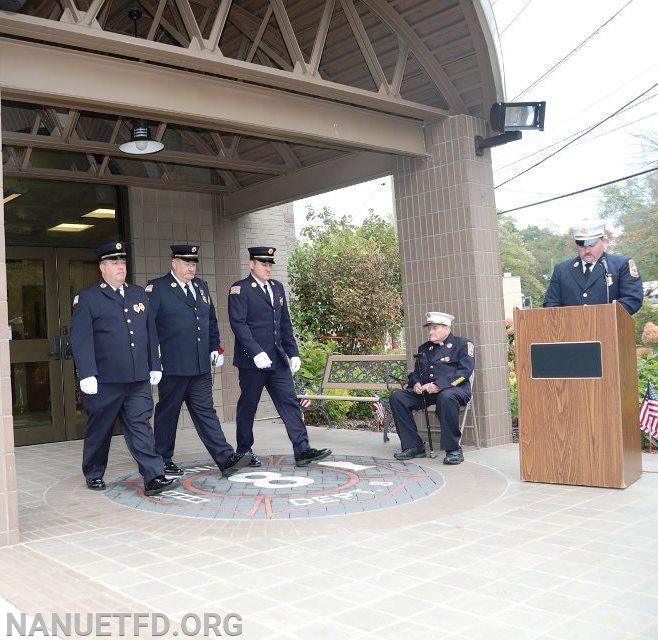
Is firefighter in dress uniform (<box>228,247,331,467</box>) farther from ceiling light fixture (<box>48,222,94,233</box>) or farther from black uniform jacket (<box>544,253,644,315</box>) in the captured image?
ceiling light fixture (<box>48,222,94,233</box>)

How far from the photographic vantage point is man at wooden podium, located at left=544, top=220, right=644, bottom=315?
201 inches

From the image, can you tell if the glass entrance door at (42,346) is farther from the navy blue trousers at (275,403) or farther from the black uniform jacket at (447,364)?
the black uniform jacket at (447,364)

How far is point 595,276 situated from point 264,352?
2.54 m

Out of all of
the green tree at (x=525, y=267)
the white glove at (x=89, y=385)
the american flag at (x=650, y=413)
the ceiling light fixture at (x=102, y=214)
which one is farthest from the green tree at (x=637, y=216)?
the white glove at (x=89, y=385)

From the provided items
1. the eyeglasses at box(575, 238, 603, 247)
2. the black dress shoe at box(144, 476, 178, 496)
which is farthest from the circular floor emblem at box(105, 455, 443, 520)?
the eyeglasses at box(575, 238, 603, 247)

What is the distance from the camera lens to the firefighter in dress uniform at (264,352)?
5898 mm

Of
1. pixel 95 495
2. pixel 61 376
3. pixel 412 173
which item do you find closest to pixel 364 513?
pixel 95 495

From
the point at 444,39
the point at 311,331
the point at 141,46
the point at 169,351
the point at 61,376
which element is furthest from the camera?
the point at 311,331

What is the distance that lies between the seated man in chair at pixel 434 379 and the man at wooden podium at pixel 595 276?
1.05 meters

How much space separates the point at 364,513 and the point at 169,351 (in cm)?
217

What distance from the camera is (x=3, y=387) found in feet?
12.9

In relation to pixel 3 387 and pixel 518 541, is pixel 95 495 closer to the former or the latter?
pixel 3 387

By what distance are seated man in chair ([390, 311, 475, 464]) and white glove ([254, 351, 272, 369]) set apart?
1.14 metres

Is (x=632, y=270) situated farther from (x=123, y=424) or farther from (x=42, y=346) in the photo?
(x=42, y=346)
